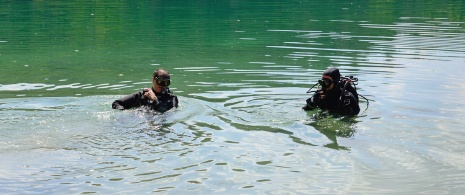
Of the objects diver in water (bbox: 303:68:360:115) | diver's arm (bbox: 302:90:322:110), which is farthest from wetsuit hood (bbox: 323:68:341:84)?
diver's arm (bbox: 302:90:322:110)

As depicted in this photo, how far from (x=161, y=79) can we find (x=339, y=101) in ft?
8.65

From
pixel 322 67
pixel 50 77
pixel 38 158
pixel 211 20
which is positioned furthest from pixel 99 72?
pixel 211 20

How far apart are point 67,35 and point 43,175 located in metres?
17.6

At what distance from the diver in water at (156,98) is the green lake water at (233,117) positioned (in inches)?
7.6

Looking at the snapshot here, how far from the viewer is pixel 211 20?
31.3m

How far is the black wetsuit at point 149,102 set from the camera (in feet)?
35.1

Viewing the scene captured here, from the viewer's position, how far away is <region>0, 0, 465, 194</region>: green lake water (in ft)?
25.4

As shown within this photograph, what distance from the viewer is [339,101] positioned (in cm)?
1069

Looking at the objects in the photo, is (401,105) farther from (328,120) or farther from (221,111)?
(221,111)

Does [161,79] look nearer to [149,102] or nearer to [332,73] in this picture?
[149,102]

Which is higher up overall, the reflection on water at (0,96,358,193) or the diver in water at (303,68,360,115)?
the diver in water at (303,68,360,115)

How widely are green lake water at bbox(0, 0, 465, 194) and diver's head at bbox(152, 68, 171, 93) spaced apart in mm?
→ 444

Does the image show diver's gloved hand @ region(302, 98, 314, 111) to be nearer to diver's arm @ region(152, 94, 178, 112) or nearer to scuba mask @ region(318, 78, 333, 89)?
scuba mask @ region(318, 78, 333, 89)

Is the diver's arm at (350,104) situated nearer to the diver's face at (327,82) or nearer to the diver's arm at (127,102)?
the diver's face at (327,82)
